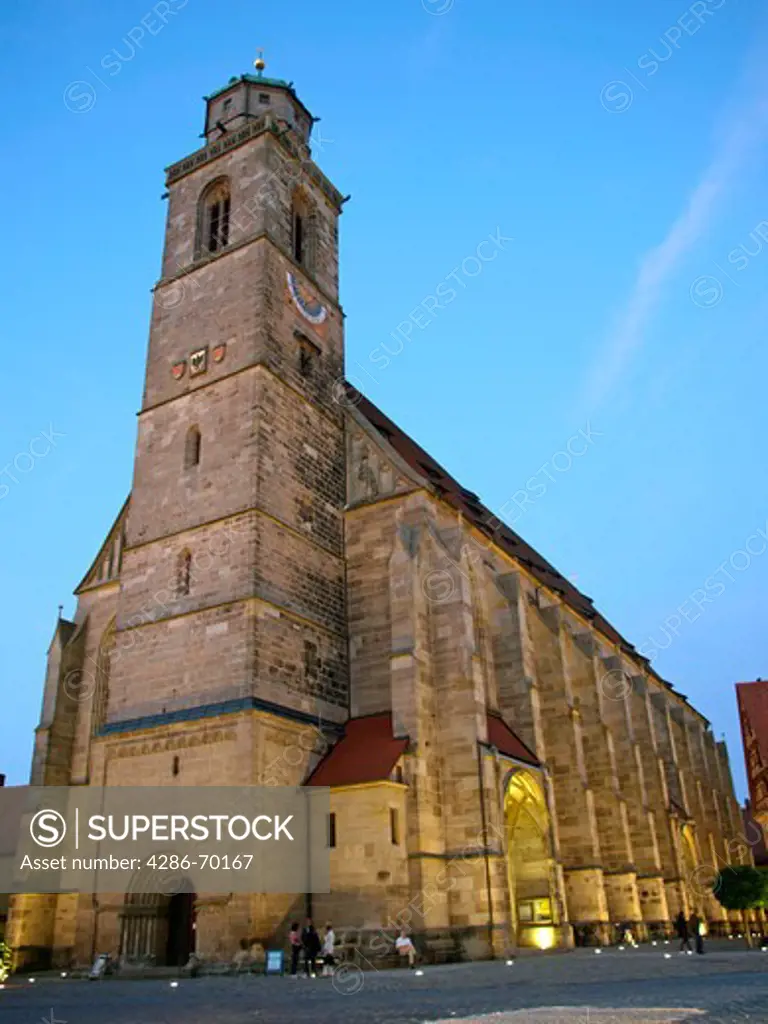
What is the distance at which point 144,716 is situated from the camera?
20.5m

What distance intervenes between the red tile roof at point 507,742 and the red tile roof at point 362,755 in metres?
2.45

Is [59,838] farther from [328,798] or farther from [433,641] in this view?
[433,641]

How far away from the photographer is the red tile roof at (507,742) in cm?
2067

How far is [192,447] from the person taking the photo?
2325 centimetres

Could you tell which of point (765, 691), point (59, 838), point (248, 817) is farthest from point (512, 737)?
point (765, 691)

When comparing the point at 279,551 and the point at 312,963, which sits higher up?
the point at 279,551

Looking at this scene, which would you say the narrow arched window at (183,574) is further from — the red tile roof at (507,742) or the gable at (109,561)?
the red tile roof at (507,742)

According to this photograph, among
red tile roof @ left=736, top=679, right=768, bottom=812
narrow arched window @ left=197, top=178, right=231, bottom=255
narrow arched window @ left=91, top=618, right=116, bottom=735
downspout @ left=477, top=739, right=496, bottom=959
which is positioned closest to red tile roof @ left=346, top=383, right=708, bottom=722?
narrow arched window @ left=197, top=178, right=231, bottom=255

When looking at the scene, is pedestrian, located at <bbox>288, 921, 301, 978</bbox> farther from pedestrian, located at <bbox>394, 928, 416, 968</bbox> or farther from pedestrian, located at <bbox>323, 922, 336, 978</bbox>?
pedestrian, located at <bbox>394, 928, 416, 968</bbox>

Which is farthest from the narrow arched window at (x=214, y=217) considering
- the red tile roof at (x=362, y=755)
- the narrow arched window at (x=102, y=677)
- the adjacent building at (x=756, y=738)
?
the adjacent building at (x=756, y=738)

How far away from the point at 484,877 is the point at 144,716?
332 inches

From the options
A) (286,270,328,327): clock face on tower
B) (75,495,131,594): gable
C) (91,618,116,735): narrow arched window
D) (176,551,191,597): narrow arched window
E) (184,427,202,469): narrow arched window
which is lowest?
(91,618,116,735): narrow arched window

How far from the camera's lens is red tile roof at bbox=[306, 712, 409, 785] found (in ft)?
60.3

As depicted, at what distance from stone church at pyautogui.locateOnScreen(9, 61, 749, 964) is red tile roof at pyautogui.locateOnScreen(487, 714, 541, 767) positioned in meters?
0.12
